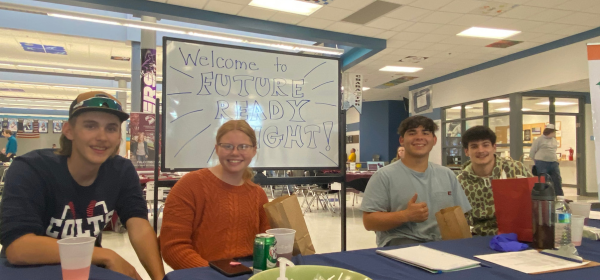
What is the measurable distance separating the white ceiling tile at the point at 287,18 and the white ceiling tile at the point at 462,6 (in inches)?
91.8

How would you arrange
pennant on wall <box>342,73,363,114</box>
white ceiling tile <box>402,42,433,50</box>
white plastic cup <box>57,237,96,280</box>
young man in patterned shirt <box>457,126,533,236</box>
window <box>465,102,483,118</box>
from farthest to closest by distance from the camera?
window <box>465,102,483,118</box> → pennant on wall <box>342,73,363,114</box> → white ceiling tile <box>402,42,433,50</box> → young man in patterned shirt <box>457,126,533,236</box> → white plastic cup <box>57,237,96,280</box>

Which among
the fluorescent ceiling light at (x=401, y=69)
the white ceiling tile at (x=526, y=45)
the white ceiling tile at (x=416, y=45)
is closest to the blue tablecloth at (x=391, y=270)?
the white ceiling tile at (x=416, y=45)

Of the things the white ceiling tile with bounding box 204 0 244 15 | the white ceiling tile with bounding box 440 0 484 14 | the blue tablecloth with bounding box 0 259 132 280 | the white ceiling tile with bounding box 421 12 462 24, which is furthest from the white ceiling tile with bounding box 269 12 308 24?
the blue tablecloth with bounding box 0 259 132 280

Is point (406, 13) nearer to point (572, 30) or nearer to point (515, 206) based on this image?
point (572, 30)

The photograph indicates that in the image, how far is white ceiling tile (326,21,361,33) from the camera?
22.2ft

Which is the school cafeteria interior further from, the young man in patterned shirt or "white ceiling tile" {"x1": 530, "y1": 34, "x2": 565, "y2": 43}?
the young man in patterned shirt

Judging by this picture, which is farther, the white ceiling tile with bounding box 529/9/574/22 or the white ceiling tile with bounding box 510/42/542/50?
the white ceiling tile with bounding box 510/42/542/50

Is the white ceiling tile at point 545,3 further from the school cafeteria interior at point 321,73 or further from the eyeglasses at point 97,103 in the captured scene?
the eyeglasses at point 97,103

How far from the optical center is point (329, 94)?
2.48 m

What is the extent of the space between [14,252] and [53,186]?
0.28 meters

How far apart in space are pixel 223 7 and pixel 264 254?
572cm

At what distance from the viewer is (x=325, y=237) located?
194 inches

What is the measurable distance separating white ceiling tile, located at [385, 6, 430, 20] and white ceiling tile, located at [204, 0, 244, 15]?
2.53 m

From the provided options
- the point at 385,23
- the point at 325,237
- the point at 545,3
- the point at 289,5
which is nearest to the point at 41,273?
the point at 325,237
